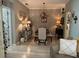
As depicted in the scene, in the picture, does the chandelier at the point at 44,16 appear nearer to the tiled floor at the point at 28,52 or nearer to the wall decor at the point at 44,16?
the wall decor at the point at 44,16

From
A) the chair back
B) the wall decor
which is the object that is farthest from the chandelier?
the chair back

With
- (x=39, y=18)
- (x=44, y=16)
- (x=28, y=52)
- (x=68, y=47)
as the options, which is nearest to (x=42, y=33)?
(x=28, y=52)

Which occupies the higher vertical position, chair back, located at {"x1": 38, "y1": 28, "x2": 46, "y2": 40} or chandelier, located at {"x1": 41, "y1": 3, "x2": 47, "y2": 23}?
chandelier, located at {"x1": 41, "y1": 3, "x2": 47, "y2": 23}

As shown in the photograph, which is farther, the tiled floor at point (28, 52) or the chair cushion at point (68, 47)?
the tiled floor at point (28, 52)

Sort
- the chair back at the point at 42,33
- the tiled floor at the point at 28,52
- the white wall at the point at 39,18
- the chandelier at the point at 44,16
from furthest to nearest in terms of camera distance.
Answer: the white wall at the point at 39,18 < the chandelier at the point at 44,16 < the chair back at the point at 42,33 < the tiled floor at the point at 28,52

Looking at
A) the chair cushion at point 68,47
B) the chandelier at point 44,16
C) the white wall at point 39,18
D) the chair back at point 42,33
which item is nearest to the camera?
the chair cushion at point 68,47

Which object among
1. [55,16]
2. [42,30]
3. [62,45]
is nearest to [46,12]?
[55,16]

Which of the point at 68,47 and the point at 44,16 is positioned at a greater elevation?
the point at 44,16

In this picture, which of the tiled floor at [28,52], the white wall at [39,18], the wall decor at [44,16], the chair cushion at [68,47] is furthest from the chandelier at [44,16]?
the chair cushion at [68,47]

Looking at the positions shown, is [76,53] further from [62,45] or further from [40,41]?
[40,41]

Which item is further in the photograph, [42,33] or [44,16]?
[44,16]

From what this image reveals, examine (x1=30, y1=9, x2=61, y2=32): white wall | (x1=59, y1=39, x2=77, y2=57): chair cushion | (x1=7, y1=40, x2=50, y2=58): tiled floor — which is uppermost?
(x1=30, y1=9, x2=61, y2=32): white wall

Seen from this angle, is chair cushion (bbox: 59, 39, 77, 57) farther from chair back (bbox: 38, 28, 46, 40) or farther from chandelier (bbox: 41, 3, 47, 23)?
chandelier (bbox: 41, 3, 47, 23)

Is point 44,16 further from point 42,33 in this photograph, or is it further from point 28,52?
point 28,52
